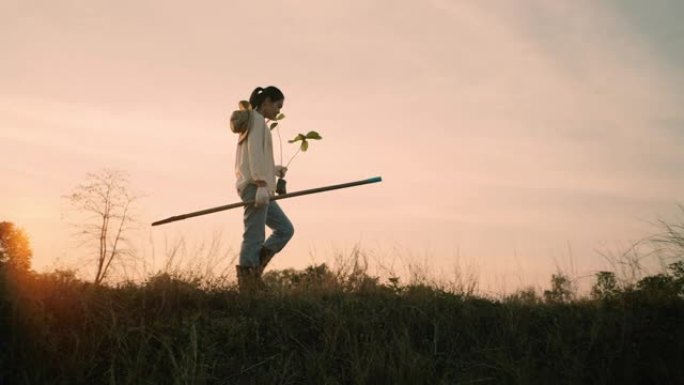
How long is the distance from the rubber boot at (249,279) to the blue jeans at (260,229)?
66 millimetres

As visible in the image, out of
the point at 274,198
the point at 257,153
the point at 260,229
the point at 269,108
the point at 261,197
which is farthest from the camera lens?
the point at 269,108

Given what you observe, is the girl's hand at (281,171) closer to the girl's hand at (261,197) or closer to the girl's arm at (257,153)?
the girl's arm at (257,153)

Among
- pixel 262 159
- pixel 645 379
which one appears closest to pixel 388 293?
pixel 262 159

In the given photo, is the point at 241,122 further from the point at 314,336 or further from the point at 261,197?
the point at 314,336

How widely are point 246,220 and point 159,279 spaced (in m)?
1.31

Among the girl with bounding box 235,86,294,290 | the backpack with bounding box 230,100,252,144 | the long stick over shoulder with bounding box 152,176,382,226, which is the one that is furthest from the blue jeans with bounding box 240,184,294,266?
the backpack with bounding box 230,100,252,144

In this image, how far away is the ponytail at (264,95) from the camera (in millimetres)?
8070

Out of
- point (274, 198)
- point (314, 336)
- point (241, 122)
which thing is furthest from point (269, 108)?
point (314, 336)

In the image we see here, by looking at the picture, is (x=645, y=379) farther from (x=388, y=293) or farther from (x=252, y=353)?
(x=252, y=353)

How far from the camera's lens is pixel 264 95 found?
8070mm

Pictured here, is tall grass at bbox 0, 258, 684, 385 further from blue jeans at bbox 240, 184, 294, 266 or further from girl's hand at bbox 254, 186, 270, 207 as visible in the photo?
girl's hand at bbox 254, 186, 270, 207

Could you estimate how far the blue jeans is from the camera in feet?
24.5

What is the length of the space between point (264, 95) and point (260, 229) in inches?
71.3

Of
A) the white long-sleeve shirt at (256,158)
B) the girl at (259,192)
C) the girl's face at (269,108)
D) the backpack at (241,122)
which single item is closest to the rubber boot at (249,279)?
the girl at (259,192)
